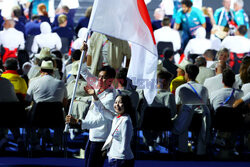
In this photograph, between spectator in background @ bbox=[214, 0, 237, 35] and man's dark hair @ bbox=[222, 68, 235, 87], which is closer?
man's dark hair @ bbox=[222, 68, 235, 87]

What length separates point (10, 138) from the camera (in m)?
8.91

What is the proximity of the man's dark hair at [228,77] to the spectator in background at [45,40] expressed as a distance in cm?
555

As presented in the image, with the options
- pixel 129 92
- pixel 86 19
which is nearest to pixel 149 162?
pixel 129 92

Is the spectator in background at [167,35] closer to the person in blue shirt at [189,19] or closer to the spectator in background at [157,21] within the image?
the person in blue shirt at [189,19]

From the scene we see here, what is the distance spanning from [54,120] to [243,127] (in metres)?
2.55

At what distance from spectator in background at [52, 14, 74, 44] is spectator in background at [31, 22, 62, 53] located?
3.48 feet

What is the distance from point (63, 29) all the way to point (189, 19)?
120 inches

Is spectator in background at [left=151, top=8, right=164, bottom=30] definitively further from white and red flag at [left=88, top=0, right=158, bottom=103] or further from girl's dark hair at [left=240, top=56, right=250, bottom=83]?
white and red flag at [left=88, top=0, right=158, bottom=103]

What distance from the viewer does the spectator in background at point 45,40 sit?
490 inches

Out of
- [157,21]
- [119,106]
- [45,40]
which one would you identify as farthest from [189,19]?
[119,106]

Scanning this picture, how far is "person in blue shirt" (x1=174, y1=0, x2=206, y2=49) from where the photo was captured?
1387 cm

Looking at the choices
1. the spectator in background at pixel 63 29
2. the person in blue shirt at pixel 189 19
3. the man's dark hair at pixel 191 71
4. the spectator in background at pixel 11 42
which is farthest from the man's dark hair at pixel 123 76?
the person in blue shirt at pixel 189 19

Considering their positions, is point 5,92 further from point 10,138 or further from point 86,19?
point 86,19

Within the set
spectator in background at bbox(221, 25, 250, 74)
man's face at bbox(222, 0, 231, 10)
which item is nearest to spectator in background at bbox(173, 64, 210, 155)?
spectator in background at bbox(221, 25, 250, 74)
